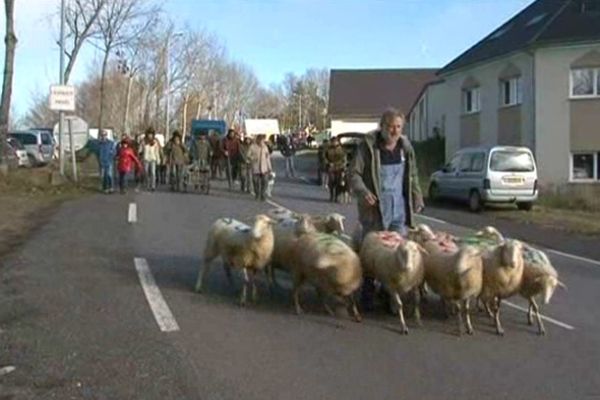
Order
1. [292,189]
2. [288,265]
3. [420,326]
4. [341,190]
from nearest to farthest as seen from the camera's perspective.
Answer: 1. [420,326]
2. [288,265]
3. [341,190]
4. [292,189]

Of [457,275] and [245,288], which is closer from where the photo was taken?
[457,275]

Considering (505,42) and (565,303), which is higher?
(505,42)

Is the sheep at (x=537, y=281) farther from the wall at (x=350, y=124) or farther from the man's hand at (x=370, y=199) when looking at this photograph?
the wall at (x=350, y=124)

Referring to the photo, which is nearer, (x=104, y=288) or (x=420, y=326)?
(x=420, y=326)

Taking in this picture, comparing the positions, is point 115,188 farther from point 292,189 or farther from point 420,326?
point 420,326

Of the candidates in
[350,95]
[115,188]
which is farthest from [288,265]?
[350,95]

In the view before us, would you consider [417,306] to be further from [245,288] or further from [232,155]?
[232,155]

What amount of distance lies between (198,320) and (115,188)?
811 inches

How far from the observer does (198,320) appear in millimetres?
9633

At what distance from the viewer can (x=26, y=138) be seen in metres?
48.7

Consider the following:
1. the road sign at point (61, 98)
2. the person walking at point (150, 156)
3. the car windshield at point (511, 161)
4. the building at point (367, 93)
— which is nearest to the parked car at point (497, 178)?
the car windshield at point (511, 161)

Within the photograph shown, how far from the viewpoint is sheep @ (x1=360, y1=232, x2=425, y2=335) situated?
9.18 meters

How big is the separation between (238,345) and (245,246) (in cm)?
222

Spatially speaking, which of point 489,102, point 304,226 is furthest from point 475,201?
point 304,226
